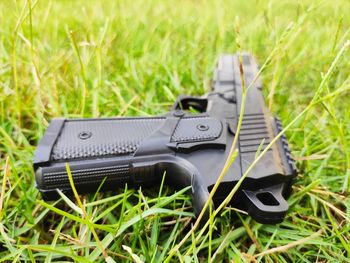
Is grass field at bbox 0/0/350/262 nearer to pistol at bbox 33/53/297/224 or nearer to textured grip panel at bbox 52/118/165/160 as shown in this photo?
pistol at bbox 33/53/297/224

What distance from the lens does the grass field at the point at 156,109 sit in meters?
1.28

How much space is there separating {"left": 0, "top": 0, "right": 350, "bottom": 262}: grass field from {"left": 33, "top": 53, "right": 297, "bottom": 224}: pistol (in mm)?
98

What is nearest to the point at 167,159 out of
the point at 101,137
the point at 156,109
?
the point at 101,137

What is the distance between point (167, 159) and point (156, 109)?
0.84 metres

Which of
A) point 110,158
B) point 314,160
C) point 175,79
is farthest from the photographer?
point 175,79

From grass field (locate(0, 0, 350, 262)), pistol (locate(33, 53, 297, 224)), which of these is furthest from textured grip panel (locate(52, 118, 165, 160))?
grass field (locate(0, 0, 350, 262))

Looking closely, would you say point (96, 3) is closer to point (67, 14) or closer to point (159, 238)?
point (67, 14)

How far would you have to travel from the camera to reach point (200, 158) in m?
1.38

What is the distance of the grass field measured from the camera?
1.28m

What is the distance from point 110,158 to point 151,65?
1454mm

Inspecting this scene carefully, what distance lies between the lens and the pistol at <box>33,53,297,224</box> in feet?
4.22

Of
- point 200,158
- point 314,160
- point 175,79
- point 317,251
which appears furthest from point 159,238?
point 175,79

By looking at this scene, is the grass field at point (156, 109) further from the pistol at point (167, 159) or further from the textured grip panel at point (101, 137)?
the textured grip panel at point (101, 137)

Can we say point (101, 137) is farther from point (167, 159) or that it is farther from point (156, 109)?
point (156, 109)
